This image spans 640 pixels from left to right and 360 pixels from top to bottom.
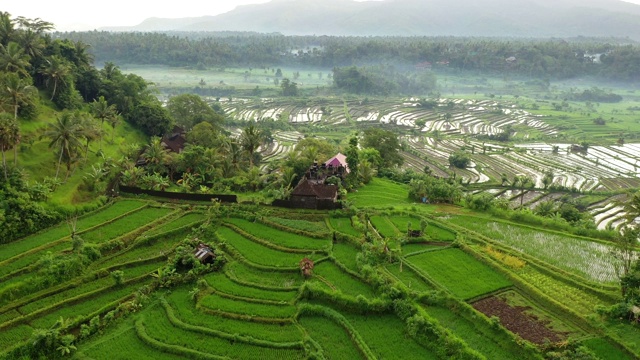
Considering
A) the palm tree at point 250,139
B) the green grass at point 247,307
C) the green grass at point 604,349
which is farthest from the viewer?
the palm tree at point 250,139

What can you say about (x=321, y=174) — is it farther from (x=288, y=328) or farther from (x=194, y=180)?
(x=288, y=328)

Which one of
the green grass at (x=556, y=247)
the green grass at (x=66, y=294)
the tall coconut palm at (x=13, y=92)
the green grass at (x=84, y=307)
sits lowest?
the green grass at (x=84, y=307)

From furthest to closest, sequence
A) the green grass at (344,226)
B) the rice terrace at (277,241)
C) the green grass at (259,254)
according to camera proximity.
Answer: the green grass at (344,226) < the green grass at (259,254) < the rice terrace at (277,241)

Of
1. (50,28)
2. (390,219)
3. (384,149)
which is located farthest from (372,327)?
(50,28)

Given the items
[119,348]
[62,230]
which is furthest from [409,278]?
[62,230]

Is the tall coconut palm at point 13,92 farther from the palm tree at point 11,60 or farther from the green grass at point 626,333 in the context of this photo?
the green grass at point 626,333

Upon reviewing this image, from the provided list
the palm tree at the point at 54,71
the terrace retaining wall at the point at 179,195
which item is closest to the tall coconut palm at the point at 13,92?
the terrace retaining wall at the point at 179,195
